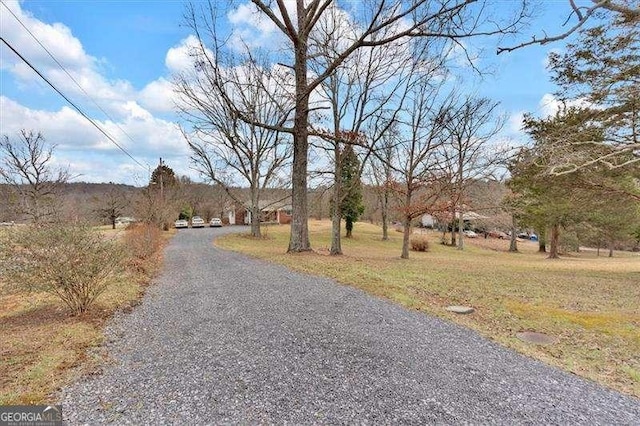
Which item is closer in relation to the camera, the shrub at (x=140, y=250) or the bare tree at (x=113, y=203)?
the shrub at (x=140, y=250)

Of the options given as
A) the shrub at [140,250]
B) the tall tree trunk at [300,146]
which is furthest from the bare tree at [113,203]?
the tall tree trunk at [300,146]

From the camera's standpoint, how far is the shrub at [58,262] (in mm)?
6152

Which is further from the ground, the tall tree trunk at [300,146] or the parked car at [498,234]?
the tall tree trunk at [300,146]

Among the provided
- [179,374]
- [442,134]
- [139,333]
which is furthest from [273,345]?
[442,134]

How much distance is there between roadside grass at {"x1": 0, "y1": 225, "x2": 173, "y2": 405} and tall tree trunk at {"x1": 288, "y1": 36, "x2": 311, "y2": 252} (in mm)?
7449

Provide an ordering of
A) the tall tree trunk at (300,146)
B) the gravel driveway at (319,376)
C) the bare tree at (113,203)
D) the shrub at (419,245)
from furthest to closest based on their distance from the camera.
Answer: the bare tree at (113,203)
the shrub at (419,245)
the tall tree trunk at (300,146)
the gravel driveway at (319,376)

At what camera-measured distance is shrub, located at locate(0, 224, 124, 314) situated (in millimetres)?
6152

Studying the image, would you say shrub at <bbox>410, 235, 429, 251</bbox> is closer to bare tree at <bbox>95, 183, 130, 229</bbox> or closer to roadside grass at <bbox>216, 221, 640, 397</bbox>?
roadside grass at <bbox>216, 221, 640, 397</bbox>

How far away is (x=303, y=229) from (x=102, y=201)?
3947cm

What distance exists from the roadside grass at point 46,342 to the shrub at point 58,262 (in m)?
0.35

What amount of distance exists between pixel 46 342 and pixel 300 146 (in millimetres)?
10954

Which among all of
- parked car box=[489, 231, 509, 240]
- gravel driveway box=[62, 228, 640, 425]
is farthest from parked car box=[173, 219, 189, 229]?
parked car box=[489, 231, 509, 240]

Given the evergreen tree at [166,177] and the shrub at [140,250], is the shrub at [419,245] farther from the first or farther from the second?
the evergreen tree at [166,177]

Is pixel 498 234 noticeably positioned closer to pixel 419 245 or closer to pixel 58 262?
pixel 419 245
